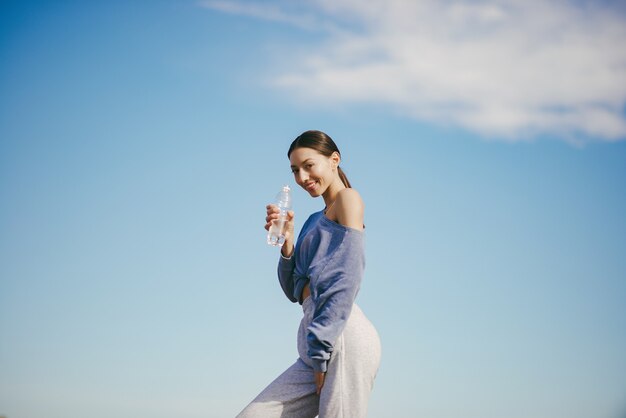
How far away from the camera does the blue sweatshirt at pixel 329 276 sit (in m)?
4.32

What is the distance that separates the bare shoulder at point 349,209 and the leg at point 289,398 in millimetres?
892

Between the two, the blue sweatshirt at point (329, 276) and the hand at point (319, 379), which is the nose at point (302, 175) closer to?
the blue sweatshirt at point (329, 276)

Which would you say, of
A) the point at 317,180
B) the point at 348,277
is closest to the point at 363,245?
the point at 348,277

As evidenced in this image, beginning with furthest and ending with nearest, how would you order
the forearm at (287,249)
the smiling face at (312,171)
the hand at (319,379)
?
the forearm at (287,249) → the smiling face at (312,171) → the hand at (319,379)

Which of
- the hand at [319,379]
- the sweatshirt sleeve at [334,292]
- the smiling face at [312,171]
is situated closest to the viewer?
the sweatshirt sleeve at [334,292]

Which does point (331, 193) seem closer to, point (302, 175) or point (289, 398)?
point (302, 175)

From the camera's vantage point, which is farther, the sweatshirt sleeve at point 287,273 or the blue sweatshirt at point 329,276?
the sweatshirt sleeve at point 287,273

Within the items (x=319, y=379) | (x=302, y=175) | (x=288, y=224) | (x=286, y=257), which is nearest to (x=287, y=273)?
(x=286, y=257)

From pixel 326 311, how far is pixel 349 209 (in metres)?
0.61

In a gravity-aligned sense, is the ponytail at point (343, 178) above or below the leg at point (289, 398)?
above

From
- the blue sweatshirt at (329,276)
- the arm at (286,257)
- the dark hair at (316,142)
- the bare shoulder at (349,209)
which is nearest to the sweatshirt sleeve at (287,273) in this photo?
the arm at (286,257)

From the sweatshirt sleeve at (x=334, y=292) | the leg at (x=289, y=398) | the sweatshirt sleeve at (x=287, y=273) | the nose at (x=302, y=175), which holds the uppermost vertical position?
the nose at (x=302, y=175)

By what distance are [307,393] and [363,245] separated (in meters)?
0.94

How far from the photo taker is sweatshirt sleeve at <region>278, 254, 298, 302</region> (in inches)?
192
